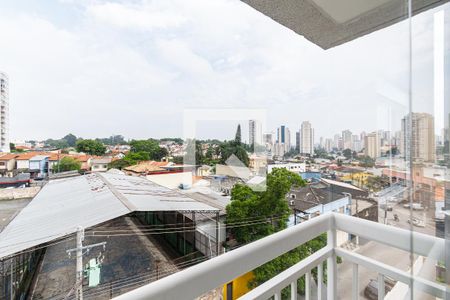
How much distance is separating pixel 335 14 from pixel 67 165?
1432 mm

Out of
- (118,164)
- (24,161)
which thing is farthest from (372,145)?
(24,161)

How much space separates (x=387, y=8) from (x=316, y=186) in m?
0.97

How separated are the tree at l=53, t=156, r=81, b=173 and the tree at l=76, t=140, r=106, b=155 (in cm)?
7

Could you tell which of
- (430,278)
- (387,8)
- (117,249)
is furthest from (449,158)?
(117,249)

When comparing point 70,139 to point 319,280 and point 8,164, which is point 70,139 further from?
point 319,280

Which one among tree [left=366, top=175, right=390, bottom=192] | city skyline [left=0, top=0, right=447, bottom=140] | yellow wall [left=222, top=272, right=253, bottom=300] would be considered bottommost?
yellow wall [left=222, top=272, right=253, bottom=300]

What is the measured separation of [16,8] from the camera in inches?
38.3

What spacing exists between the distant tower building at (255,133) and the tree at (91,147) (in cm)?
87


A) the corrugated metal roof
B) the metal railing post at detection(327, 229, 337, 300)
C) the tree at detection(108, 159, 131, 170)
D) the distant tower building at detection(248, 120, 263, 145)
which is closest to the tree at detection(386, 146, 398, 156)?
the metal railing post at detection(327, 229, 337, 300)

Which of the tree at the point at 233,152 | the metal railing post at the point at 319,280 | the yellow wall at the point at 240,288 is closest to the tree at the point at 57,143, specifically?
the tree at the point at 233,152

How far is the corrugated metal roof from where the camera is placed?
86 centimetres

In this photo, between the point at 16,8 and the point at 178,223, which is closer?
the point at 16,8

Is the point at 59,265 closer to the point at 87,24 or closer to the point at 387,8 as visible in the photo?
the point at 87,24

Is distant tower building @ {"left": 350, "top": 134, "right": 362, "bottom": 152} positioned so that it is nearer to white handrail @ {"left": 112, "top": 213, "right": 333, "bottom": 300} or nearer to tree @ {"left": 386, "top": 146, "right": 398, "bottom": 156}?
tree @ {"left": 386, "top": 146, "right": 398, "bottom": 156}
